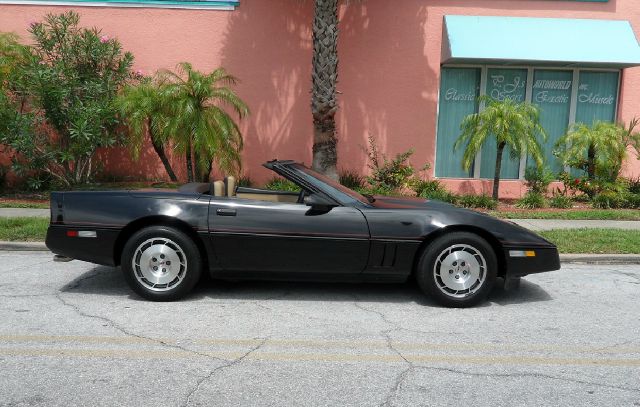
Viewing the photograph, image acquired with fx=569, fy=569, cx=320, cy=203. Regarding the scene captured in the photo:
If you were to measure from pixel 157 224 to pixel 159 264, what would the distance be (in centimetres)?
37

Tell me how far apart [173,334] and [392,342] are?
5.53 feet

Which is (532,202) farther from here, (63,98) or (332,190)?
(63,98)

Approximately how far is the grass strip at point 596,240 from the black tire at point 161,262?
5.02 m

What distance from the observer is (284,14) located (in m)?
12.7

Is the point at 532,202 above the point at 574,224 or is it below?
above

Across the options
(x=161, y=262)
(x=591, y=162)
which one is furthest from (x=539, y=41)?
(x=161, y=262)

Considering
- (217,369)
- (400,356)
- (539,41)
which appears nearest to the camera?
(217,369)

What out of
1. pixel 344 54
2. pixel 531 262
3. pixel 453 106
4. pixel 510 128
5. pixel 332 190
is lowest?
pixel 531 262

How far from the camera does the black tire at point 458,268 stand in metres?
5.07

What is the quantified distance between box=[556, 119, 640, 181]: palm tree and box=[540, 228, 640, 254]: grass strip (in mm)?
2741

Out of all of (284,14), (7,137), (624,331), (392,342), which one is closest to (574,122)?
(284,14)

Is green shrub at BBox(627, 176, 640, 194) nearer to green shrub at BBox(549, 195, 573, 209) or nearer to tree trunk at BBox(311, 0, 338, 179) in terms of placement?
green shrub at BBox(549, 195, 573, 209)

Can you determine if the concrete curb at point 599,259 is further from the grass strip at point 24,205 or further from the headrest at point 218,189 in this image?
the grass strip at point 24,205

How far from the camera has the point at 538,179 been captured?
12430 millimetres
